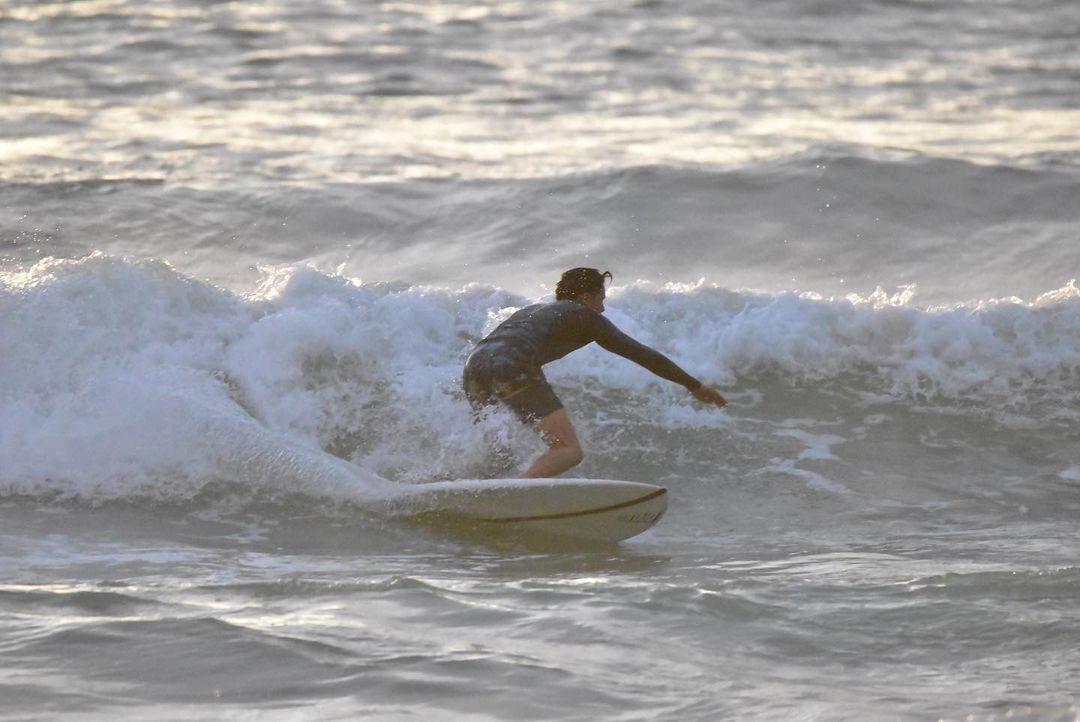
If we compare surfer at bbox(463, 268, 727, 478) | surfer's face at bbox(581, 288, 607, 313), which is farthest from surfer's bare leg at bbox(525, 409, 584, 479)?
surfer's face at bbox(581, 288, 607, 313)

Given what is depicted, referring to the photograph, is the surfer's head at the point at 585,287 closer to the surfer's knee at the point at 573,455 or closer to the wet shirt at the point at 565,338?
the wet shirt at the point at 565,338

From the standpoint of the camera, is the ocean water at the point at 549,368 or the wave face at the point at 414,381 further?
the wave face at the point at 414,381

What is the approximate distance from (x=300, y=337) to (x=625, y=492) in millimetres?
3378

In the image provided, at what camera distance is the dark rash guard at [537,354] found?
758 centimetres

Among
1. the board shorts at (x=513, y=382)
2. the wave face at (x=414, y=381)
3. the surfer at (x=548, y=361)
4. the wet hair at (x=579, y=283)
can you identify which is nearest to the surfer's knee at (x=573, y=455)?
the surfer at (x=548, y=361)

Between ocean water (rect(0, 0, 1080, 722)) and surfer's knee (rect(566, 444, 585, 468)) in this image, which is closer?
ocean water (rect(0, 0, 1080, 722))

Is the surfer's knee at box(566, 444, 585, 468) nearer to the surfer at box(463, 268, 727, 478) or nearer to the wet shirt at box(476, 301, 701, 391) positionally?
the surfer at box(463, 268, 727, 478)

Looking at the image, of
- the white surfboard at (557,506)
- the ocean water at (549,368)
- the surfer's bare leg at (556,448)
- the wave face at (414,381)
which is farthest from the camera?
the wave face at (414,381)

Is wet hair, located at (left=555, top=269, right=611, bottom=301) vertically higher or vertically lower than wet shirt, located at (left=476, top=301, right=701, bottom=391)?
higher

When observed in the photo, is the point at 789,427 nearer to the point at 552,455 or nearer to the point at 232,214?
the point at 552,455

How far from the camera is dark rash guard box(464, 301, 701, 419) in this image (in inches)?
298

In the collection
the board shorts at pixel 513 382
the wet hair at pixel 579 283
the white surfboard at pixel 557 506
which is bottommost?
the white surfboard at pixel 557 506

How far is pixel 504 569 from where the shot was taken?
260 inches

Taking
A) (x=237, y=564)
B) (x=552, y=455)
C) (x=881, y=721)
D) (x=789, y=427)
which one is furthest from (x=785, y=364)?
(x=881, y=721)
